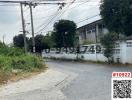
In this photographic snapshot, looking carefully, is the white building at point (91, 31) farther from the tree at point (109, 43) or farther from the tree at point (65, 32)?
the tree at point (109, 43)

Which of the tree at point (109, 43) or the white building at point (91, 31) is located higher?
the white building at point (91, 31)

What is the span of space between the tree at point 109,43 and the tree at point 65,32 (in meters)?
Answer: 17.6

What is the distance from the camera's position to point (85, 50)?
37438 mm

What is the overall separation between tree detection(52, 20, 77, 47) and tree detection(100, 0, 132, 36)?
17.0 metres

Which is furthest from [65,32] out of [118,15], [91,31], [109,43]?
[118,15]

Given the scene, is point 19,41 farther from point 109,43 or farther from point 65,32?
point 109,43

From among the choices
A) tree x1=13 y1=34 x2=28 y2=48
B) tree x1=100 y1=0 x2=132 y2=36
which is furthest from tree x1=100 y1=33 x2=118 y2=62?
tree x1=13 y1=34 x2=28 y2=48

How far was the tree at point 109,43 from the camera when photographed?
1088 inches

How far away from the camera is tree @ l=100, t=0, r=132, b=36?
2742 centimetres

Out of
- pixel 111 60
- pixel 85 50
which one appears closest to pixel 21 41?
pixel 85 50

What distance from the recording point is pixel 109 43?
28.2 meters

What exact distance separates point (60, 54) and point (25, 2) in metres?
12.2

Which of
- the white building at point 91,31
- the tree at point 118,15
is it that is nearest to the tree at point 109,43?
the tree at point 118,15

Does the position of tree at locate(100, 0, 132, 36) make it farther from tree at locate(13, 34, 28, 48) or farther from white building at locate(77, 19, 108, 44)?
tree at locate(13, 34, 28, 48)
